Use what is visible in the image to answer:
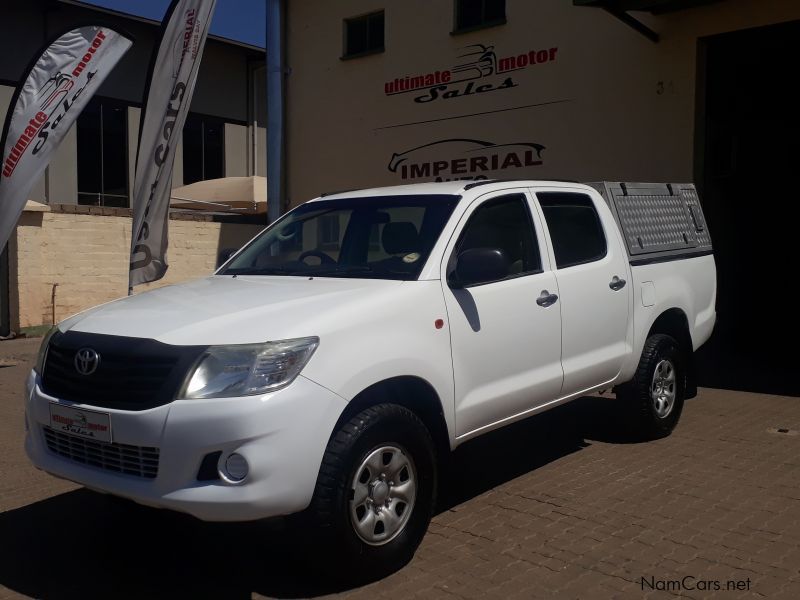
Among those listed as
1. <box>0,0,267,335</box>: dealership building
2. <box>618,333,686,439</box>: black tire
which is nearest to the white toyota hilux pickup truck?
<box>618,333,686,439</box>: black tire

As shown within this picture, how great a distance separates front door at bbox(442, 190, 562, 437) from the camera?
4.41m

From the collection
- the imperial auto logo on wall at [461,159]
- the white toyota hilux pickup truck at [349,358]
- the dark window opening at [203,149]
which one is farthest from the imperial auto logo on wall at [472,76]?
the dark window opening at [203,149]

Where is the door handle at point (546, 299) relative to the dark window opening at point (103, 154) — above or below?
below

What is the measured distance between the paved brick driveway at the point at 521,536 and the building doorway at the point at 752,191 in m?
4.02

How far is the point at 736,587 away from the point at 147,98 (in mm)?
7328

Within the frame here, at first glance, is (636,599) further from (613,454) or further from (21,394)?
(21,394)

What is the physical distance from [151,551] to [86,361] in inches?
47.1

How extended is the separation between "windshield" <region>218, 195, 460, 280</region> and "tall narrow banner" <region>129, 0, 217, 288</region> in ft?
11.6

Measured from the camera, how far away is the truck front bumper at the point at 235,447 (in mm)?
3385

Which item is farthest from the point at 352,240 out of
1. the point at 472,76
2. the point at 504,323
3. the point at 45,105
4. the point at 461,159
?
the point at 472,76

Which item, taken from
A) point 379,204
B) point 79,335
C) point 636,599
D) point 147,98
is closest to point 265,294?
point 79,335

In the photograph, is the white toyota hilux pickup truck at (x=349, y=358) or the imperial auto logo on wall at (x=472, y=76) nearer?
the white toyota hilux pickup truck at (x=349, y=358)

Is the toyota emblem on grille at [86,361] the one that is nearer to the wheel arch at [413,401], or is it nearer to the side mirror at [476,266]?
the wheel arch at [413,401]

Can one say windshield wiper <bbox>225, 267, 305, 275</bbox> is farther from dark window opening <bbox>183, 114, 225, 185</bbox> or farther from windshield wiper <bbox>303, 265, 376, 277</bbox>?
dark window opening <bbox>183, 114, 225, 185</bbox>
